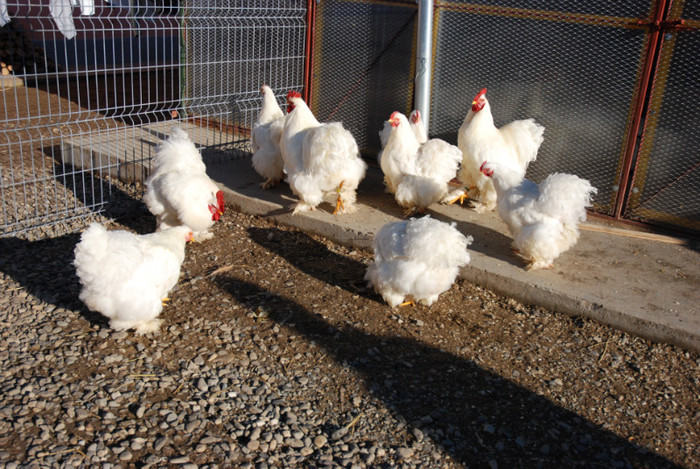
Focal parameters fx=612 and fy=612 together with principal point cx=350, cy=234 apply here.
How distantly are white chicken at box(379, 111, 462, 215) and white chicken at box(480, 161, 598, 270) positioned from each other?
0.94 metres

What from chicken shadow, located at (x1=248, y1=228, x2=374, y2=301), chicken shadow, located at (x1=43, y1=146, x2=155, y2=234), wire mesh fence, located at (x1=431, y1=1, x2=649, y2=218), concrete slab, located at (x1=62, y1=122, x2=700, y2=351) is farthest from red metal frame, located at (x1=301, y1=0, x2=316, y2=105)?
chicken shadow, located at (x1=43, y1=146, x2=155, y2=234)

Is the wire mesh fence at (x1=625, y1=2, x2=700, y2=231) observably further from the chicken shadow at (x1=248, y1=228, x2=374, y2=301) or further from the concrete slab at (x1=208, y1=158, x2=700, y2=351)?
the chicken shadow at (x1=248, y1=228, x2=374, y2=301)

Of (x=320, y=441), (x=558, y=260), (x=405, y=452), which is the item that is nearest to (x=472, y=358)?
(x=405, y=452)

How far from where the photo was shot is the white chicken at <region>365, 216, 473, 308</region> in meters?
4.71

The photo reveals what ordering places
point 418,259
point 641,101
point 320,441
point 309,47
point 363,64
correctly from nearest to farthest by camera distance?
point 320,441, point 418,259, point 641,101, point 363,64, point 309,47

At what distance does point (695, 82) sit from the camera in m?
5.92

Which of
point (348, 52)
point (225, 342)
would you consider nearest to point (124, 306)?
point (225, 342)

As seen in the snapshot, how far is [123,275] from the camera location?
4.26 m

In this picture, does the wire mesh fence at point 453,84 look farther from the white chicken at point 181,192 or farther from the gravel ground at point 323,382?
the gravel ground at point 323,382

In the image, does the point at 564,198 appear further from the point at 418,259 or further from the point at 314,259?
the point at 314,259

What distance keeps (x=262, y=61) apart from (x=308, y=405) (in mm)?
5874

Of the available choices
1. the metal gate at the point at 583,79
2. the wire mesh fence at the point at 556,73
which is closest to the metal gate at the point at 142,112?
the metal gate at the point at 583,79

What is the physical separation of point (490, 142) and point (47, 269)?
4466 mm

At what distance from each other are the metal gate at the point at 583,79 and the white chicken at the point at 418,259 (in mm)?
2596
